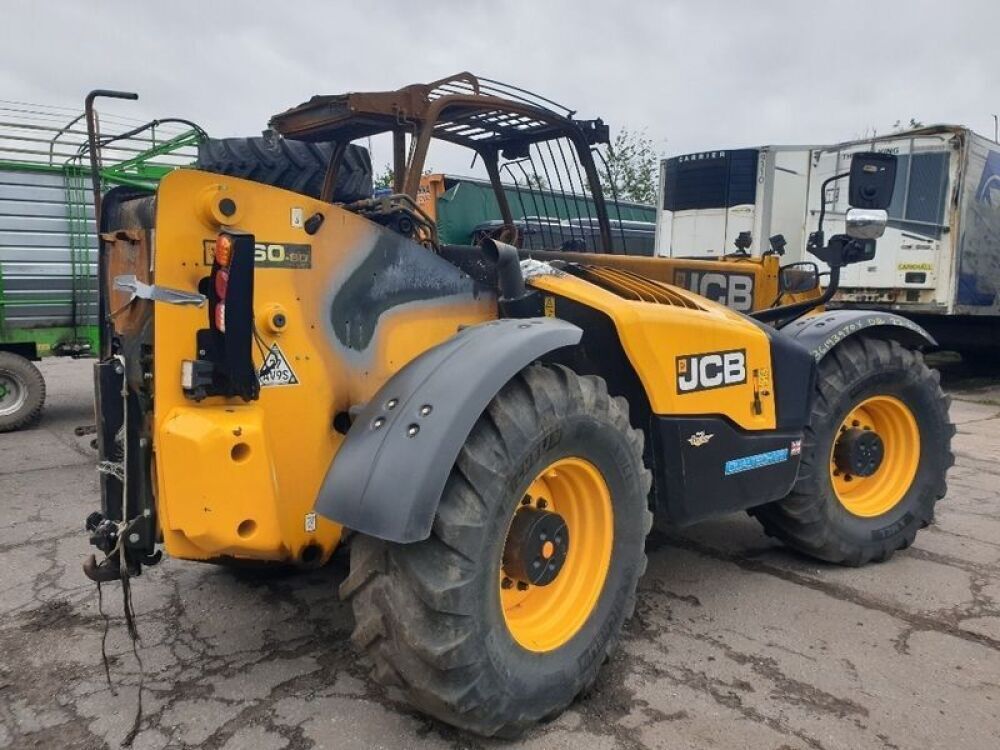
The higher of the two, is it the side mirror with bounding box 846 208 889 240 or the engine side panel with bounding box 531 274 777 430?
the side mirror with bounding box 846 208 889 240

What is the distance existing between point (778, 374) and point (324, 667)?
235 centimetres

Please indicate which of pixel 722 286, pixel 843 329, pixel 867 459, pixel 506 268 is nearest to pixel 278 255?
pixel 506 268

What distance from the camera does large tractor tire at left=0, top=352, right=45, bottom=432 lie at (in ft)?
26.0

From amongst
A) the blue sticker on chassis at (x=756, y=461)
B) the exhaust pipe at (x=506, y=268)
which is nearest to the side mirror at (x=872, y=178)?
the blue sticker on chassis at (x=756, y=461)

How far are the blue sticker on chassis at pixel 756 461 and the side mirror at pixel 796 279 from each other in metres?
1.52

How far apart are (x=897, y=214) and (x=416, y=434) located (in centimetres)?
1063

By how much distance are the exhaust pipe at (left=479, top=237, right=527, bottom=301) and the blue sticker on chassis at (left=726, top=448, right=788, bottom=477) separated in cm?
119

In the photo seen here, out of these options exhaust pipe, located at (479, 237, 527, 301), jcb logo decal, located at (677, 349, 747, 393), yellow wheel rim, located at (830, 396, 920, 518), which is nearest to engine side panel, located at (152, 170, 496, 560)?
exhaust pipe, located at (479, 237, 527, 301)

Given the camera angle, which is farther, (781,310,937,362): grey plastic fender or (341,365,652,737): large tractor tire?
(781,310,937,362): grey plastic fender

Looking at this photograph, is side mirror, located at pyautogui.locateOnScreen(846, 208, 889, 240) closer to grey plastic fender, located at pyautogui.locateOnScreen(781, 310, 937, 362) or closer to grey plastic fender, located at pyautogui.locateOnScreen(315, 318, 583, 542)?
grey plastic fender, located at pyautogui.locateOnScreen(781, 310, 937, 362)

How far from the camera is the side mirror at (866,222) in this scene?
381 cm

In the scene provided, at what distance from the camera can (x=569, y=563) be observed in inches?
117

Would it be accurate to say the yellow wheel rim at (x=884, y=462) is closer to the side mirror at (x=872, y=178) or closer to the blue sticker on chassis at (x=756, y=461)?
the blue sticker on chassis at (x=756, y=461)

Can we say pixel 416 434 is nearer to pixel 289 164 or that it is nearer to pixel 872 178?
pixel 289 164
